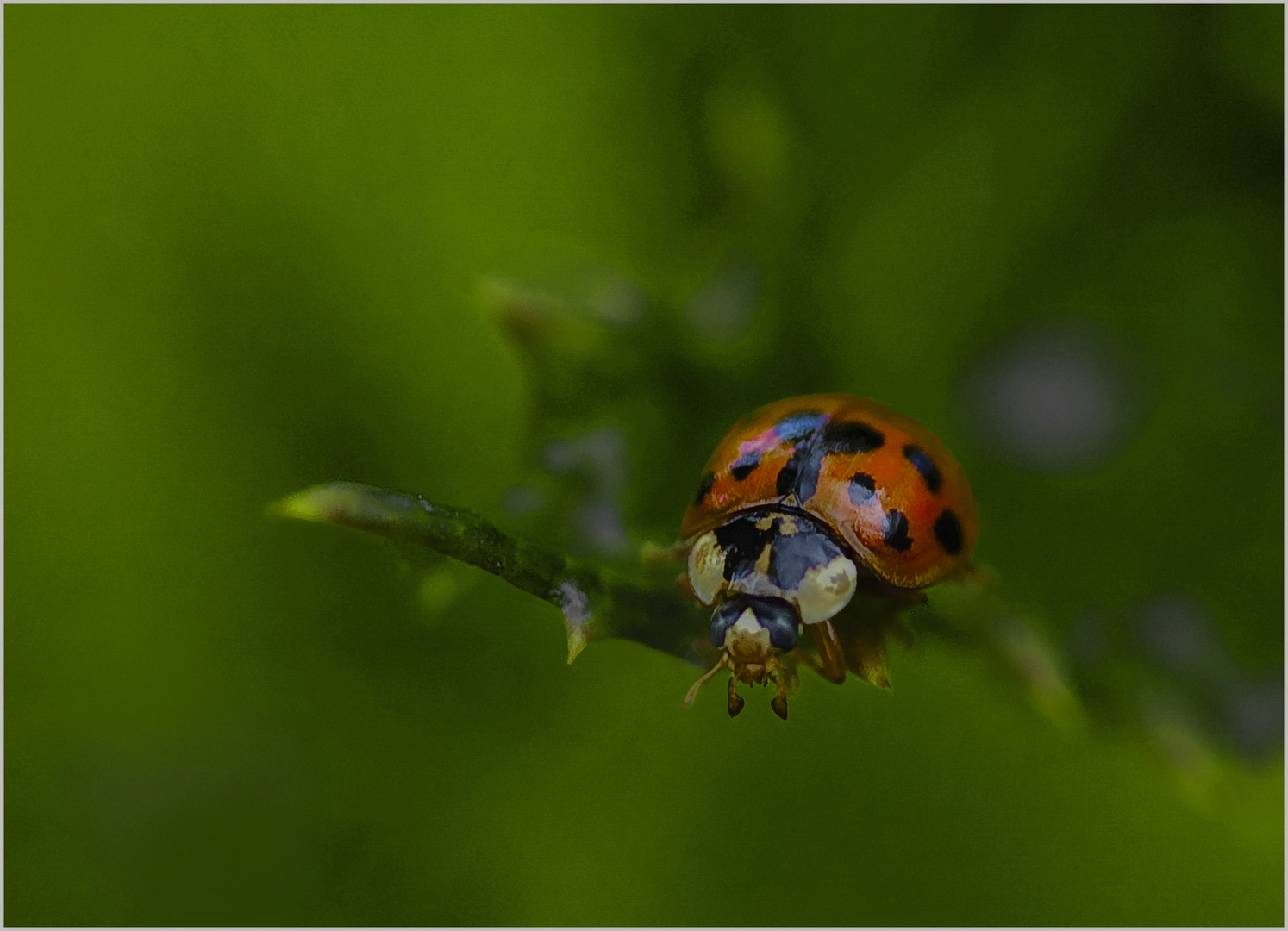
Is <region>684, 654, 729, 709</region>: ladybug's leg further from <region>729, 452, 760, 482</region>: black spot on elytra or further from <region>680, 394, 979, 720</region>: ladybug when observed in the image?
<region>729, 452, 760, 482</region>: black spot on elytra

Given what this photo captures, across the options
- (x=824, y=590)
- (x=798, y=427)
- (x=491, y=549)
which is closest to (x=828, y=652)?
(x=824, y=590)

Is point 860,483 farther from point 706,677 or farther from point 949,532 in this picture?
point 706,677

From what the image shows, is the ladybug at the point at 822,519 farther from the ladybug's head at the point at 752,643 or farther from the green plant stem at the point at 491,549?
the green plant stem at the point at 491,549

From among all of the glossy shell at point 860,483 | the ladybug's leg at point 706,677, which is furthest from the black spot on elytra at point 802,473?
the ladybug's leg at point 706,677

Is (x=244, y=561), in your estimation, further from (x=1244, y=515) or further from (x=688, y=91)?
(x=1244, y=515)

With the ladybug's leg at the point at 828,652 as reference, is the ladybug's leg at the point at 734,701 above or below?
below

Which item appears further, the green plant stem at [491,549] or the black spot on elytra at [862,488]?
the black spot on elytra at [862,488]
